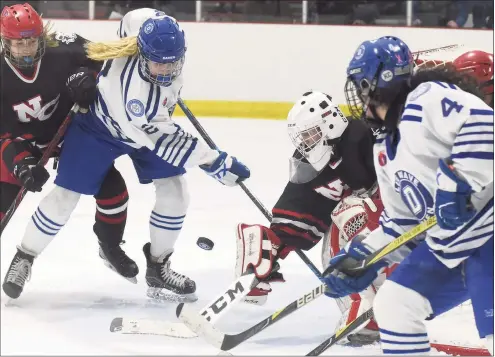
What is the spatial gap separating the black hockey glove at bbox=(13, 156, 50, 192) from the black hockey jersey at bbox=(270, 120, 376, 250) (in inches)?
31.8

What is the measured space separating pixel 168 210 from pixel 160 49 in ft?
2.16

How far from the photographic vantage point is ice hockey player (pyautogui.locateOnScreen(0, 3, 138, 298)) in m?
3.21

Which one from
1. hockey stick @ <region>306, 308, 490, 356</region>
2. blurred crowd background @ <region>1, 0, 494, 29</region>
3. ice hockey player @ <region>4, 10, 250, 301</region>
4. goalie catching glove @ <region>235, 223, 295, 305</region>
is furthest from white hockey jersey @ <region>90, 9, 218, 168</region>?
blurred crowd background @ <region>1, 0, 494, 29</region>

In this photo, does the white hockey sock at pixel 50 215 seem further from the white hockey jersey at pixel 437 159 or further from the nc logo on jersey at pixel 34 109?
the white hockey jersey at pixel 437 159

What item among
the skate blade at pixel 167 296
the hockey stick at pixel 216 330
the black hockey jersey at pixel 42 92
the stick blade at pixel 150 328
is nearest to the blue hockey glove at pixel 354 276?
the hockey stick at pixel 216 330

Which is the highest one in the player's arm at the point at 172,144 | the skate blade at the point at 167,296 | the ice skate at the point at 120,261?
the player's arm at the point at 172,144

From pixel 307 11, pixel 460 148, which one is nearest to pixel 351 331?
pixel 460 148

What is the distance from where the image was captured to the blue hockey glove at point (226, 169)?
3.23m

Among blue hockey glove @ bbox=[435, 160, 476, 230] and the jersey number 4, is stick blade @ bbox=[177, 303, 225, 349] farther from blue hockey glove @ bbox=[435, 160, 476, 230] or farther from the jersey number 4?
the jersey number 4

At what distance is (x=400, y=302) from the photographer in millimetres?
2250

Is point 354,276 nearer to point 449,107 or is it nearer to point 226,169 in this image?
point 449,107

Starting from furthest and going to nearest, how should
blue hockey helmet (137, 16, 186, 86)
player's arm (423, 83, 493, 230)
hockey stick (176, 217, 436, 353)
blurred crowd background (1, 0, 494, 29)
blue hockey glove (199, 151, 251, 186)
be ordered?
blurred crowd background (1, 0, 494, 29) → blue hockey glove (199, 151, 251, 186) → blue hockey helmet (137, 16, 186, 86) → hockey stick (176, 217, 436, 353) → player's arm (423, 83, 493, 230)

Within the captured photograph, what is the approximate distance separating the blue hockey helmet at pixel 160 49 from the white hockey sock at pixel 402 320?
1143 mm

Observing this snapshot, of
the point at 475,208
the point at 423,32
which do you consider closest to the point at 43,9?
the point at 423,32
